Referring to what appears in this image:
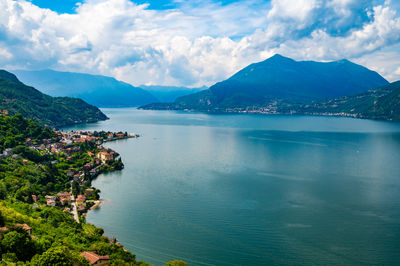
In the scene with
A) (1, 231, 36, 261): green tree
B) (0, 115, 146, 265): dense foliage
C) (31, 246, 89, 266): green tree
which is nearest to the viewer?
(31, 246, 89, 266): green tree

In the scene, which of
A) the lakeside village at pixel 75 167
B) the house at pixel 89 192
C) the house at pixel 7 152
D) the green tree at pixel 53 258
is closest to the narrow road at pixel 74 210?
the lakeside village at pixel 75 167

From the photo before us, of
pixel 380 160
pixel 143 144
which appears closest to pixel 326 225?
pixel 380 160

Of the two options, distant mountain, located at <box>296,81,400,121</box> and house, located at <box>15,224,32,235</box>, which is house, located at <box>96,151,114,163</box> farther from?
distant mountain, located at <box>296,81,400,121</box>

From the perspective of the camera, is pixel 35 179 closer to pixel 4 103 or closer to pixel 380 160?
pixel 380 160

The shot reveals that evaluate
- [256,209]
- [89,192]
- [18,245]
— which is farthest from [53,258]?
[256,209]

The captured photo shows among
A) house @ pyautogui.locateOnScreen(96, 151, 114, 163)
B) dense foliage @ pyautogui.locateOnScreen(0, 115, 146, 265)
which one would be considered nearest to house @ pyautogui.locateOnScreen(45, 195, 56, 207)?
dense foliage @ pyautogui.locateOnScreen(0, 115, 146, 265)

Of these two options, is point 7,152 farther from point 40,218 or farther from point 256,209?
point 256,209
